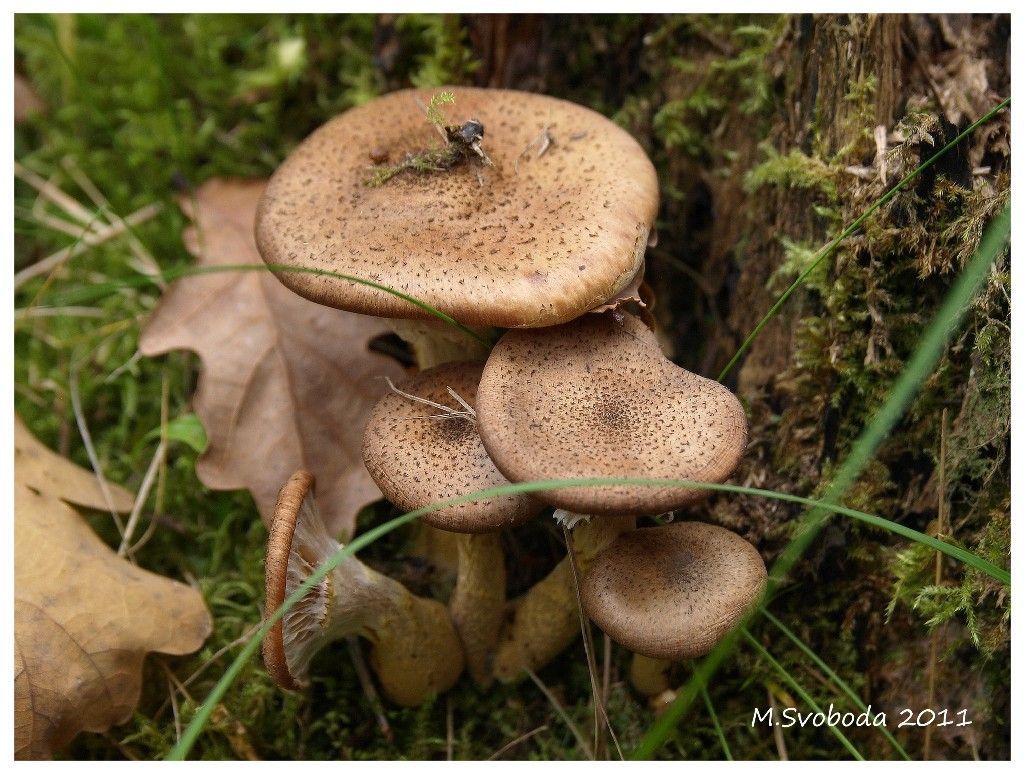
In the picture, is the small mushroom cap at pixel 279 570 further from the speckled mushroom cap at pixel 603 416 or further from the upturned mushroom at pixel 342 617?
the speckled mushroom cap at pixel 603 416

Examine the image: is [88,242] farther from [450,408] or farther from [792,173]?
[792,173]

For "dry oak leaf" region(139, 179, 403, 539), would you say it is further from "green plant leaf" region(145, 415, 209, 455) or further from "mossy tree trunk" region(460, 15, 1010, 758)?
"mossy tree trunk" region(460, 15, 1010, 758)

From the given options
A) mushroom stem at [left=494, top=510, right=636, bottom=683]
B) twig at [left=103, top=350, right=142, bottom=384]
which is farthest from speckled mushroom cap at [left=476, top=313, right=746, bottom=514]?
twig at [left=103, top=350, right=142, bottom=384]

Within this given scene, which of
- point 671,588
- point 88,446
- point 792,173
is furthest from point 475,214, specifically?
point 88,446

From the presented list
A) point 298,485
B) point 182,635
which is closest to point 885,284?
point 298,485

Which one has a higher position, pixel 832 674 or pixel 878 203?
pixel 878 203
